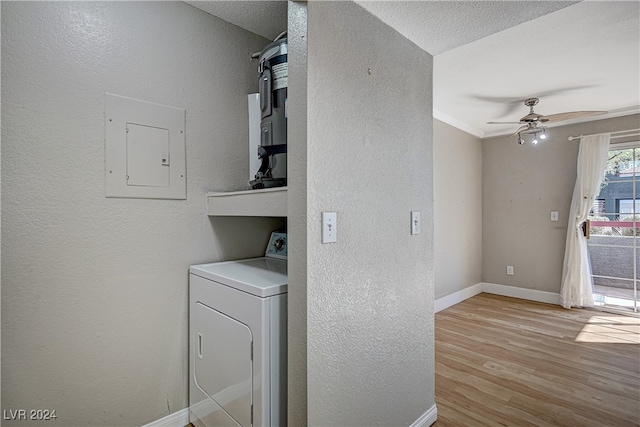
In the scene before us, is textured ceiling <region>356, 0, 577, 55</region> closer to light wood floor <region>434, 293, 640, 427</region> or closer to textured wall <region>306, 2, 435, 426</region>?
textured wall <region>306, 2, 435, 426</region>

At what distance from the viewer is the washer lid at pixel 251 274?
1.30 metres

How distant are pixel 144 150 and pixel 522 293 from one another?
4.84 m

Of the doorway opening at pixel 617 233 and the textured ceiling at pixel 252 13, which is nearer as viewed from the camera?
the textured ceiling at pixel 252 13

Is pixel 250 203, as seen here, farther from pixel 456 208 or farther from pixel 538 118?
pixel 456 208

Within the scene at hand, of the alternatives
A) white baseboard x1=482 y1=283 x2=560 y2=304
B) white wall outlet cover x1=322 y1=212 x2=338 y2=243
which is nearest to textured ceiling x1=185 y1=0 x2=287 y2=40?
white wall outlet cover x1=322 y1=212 x2=338 y2=243

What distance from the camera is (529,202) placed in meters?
4.37

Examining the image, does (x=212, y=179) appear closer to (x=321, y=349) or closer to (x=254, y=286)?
(x=254, y=286)

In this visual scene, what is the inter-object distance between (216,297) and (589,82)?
3489mm

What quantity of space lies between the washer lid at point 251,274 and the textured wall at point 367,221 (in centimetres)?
21

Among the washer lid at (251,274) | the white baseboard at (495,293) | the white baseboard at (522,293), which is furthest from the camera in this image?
the white baseboard at (522,293)

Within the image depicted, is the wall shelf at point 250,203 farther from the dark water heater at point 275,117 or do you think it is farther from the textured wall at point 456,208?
the textured wall at point 456,208

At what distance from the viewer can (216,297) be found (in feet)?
5.01

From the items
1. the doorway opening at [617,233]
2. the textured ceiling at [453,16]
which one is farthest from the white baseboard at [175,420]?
the doorway opening at [617,233]

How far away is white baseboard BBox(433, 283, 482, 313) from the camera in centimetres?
390
